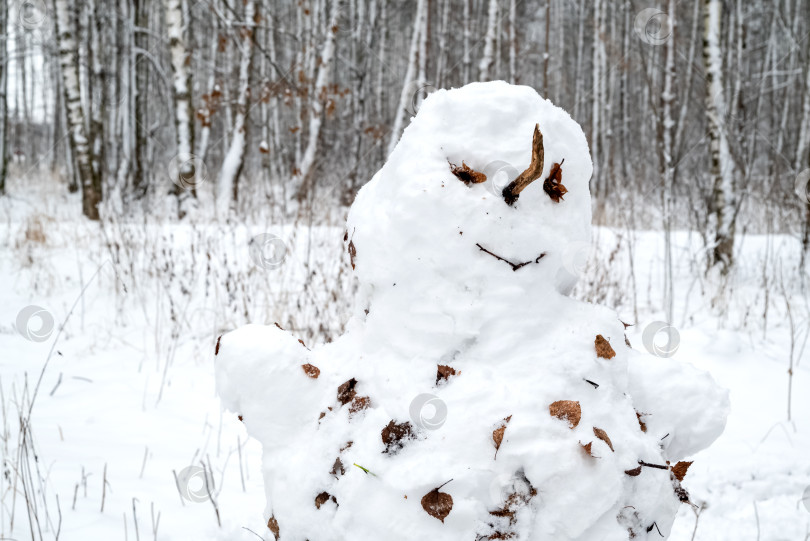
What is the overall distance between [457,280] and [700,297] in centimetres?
406

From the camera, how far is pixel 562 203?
1015 mm

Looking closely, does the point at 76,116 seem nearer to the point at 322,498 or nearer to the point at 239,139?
the point at 239,139

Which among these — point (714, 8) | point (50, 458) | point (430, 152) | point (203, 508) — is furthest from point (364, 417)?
point (714, 8)

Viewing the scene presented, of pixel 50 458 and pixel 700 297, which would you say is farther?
pixel 700 297

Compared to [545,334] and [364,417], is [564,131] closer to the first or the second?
[545,334]

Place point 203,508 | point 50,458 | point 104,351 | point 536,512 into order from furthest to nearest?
point 104,351 < point 50,458 < point 203,508 < point 536,512
